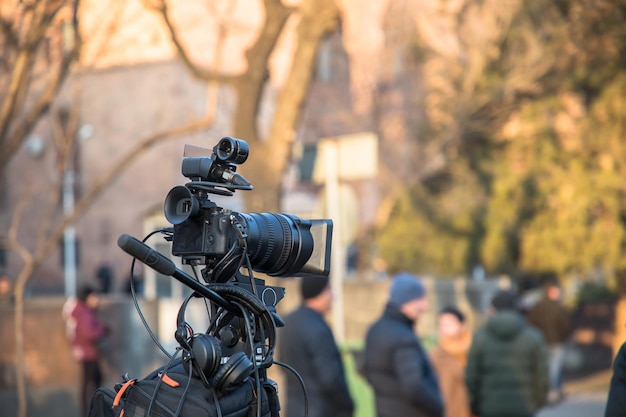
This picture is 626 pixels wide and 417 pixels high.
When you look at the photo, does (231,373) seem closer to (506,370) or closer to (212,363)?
(212,363)

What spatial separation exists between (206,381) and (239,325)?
12.4 inches

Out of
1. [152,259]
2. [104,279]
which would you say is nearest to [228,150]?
[152,259]

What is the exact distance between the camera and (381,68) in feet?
87.8

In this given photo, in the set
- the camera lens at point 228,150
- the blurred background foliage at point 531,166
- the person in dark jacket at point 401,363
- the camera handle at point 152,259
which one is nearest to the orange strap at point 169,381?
the camera handle at point 152,259

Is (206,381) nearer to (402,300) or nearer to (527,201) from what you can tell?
(402,300)

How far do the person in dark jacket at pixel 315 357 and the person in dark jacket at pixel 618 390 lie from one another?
2.73 meters

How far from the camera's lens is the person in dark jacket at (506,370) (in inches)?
321

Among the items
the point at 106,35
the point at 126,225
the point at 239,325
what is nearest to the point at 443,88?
the point at 126,225

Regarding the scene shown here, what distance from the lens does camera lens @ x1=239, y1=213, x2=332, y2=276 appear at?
3.31 metres

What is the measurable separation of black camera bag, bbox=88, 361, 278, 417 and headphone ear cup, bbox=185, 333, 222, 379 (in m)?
0.05

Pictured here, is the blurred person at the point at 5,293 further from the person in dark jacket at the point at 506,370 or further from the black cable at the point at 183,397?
the black cable at the point at 183,397

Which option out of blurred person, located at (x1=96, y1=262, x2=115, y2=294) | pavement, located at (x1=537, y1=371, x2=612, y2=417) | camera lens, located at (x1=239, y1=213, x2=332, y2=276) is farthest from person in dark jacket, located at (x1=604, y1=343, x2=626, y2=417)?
blurred person, located at (x1=96, y1=262, x2=115, y2=294)

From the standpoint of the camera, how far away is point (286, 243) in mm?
3393

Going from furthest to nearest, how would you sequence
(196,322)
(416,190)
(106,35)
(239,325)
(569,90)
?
1. (416,190)
2. (569,90)
3. (196,322)
4. (106,35)
5. (239,325)
